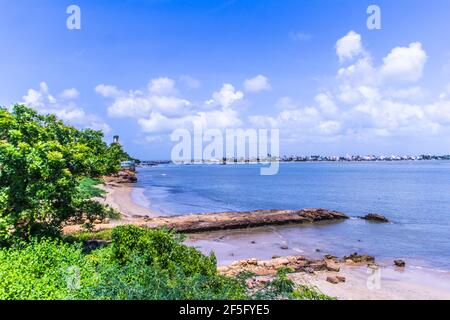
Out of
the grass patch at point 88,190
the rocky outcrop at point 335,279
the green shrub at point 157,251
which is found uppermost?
the grass patch at point 88,190

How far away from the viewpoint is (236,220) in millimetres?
37750

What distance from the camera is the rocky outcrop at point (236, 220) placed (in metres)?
34.8

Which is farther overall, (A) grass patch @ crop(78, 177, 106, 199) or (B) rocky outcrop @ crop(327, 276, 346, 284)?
(B) rocky outcrop @ crop(327, 276, 346, 284)

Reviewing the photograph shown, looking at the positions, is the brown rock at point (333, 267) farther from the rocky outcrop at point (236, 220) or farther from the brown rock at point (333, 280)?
the rocky outcrop at point (236, 220)

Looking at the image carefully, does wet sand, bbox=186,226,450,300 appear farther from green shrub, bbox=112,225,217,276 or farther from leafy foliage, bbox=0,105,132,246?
leafy foliage, bbox=0,105,132,246

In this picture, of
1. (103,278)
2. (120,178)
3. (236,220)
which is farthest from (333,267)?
(120,178)

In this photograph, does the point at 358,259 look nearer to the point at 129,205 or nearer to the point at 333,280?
the point at 333,280

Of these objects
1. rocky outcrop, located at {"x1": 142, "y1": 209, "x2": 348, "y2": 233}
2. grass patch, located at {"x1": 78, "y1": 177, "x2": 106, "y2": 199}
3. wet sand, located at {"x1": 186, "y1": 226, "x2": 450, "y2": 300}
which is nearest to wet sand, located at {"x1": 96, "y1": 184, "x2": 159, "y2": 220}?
grass patch, located at {"x1": 78, "y1": 177, "x2": 106, "y2": 199}

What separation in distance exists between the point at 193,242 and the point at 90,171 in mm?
14308

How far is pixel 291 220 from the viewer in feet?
132

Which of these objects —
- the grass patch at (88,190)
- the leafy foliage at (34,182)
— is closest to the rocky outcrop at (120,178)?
the grass patch at (88,190)

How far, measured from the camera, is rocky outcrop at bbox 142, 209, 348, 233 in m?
34.8
